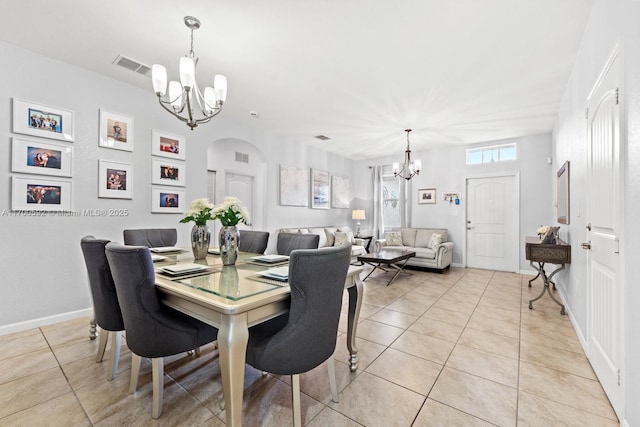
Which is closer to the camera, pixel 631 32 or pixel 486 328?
pixel 631 32

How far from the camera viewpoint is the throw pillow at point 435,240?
18.0ft

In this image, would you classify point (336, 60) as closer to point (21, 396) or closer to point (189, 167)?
point (189, 167)

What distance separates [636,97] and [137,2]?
3118mm

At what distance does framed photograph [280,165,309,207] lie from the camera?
5602mm

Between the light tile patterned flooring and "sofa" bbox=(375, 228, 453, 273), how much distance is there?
7.81ft

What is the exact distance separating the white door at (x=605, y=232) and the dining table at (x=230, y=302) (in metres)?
1.88

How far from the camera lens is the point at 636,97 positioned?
1313 mm

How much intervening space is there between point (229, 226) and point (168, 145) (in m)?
2.42

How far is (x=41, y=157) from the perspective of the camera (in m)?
2.79

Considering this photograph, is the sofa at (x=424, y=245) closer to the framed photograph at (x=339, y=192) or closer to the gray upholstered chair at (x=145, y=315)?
the framed photograph at (x=339, y=192)

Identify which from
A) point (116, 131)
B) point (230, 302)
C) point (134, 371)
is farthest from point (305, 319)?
point (116, 131)

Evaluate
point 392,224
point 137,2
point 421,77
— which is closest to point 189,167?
point 137,2

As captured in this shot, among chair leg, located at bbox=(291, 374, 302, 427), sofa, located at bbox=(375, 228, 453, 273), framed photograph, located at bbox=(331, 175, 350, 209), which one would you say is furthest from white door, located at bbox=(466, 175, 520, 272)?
chair leg, located at bbox=(291, 374, 302, 427)

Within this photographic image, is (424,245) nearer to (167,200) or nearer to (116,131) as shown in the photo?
(167,200)
